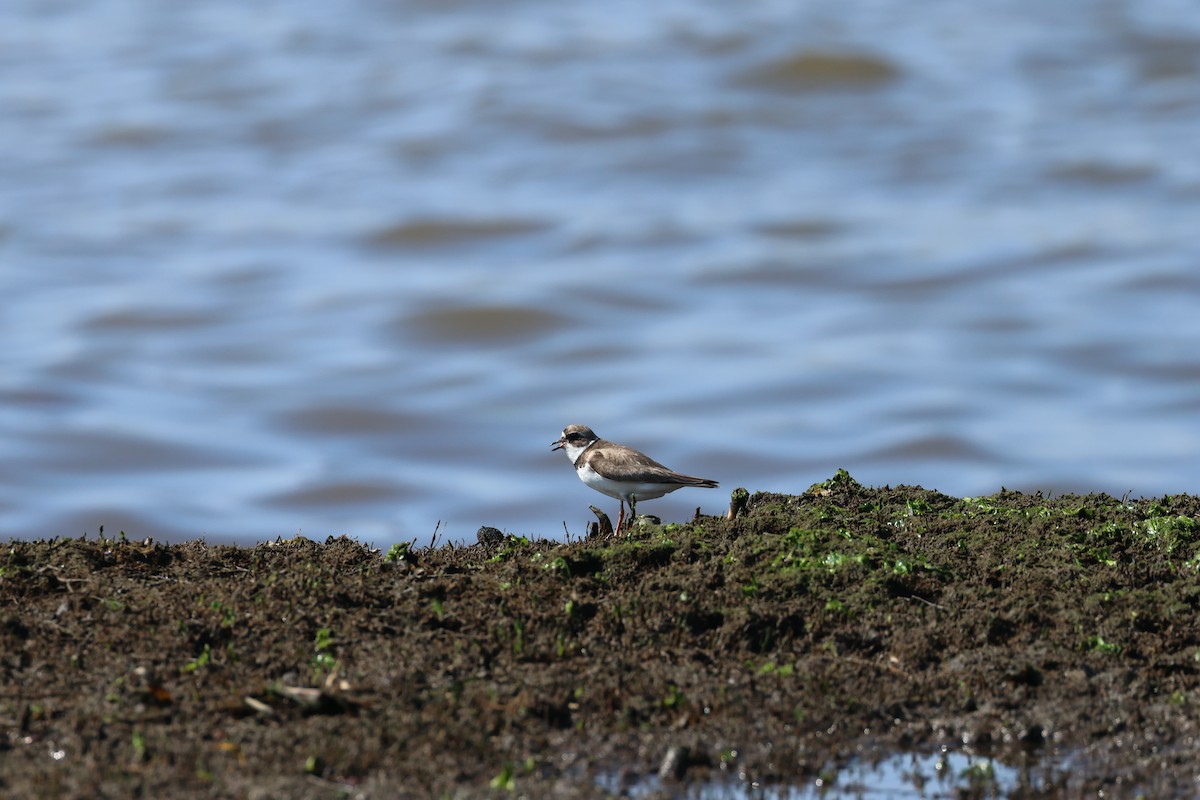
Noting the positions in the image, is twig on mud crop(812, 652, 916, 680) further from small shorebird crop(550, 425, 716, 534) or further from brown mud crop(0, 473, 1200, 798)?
small shorebird crop(550, 425, 716, 534)

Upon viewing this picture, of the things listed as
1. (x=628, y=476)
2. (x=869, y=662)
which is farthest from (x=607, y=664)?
(x=628, y=476)

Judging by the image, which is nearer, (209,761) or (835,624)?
(209,761)

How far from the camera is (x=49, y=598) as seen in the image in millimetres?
6719

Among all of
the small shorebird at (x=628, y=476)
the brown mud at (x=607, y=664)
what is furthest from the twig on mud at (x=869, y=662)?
the small shorebird at (x=628, y=476)

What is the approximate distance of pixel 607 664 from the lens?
619cm

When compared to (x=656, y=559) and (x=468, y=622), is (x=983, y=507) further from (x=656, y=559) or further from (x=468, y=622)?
(x=468, y=622)

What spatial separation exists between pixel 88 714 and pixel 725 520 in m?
3.50

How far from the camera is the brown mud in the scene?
17.9 feet

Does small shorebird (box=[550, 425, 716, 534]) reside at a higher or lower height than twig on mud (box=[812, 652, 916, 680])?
higher

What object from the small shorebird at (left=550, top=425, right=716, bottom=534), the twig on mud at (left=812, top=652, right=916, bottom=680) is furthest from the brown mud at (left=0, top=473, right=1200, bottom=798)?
the small shorebird at (left=550, top=425, right=716, bottom=534)

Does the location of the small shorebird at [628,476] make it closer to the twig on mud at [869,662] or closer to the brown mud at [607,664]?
the brown mud at [607,664]

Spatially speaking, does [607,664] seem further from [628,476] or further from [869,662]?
[628,476]

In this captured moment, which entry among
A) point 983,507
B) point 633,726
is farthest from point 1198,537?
point 633,726

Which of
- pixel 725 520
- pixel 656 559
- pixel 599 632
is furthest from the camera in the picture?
pixel 725 520
